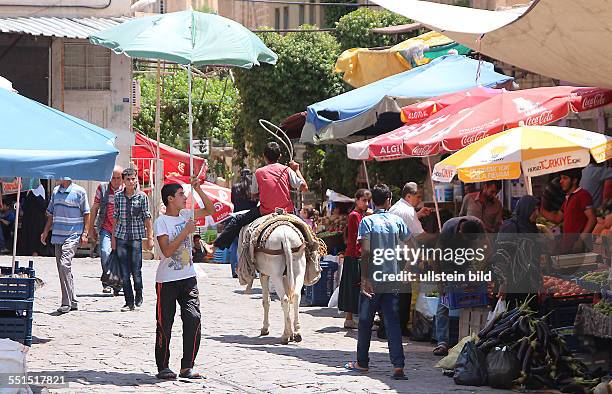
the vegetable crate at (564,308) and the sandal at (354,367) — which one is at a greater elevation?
the vegetable crate at (564,308)

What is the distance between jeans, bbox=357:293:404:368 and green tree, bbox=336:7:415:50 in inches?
988

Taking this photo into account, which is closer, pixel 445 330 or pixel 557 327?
pixel 557 327

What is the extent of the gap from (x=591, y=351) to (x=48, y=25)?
727 inches

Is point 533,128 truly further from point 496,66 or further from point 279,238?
point 496,66

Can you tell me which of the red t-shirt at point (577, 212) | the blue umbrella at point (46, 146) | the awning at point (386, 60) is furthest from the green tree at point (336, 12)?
the blue umbrella at point (46, 146)

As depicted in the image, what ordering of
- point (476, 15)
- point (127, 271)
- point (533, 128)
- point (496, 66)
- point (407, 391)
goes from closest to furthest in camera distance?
point (407, 391) → point (533, 128) → point (476, 15) → point (127, 271) → point (496, 66)

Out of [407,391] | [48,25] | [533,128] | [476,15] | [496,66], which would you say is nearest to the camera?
[407,391]

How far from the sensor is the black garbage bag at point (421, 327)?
14.1 metres

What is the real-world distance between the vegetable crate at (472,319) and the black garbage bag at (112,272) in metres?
5.50

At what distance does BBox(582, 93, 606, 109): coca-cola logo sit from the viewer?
14008 millimetres

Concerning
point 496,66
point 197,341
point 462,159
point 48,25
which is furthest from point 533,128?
point 48,25

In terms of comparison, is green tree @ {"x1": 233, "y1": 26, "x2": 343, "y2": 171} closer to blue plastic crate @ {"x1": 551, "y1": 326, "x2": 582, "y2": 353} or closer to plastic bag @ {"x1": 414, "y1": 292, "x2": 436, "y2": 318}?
plastic bag @ {"x1": 414, "y1": 292, "x2": 436, "y2": 318}

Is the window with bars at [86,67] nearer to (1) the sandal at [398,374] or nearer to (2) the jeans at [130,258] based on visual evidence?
(2) the jeans at [130,258]

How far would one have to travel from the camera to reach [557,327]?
12.0m
